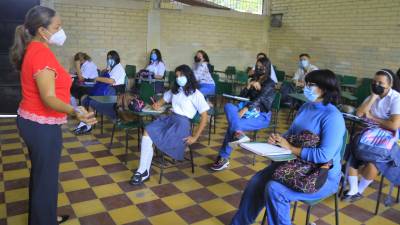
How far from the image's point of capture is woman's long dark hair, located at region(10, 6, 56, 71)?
2002 millimetres

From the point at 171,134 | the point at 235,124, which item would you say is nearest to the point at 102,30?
the point at 235,124

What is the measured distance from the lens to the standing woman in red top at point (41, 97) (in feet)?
6.47

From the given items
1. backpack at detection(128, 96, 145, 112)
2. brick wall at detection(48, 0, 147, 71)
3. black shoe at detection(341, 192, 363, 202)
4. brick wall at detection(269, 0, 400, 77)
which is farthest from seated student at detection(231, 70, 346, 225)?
brick wall at detection(48, 0, 147, 71)

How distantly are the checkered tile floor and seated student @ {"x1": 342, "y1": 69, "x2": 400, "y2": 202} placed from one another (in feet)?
0.57

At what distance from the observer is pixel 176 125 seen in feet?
11.4

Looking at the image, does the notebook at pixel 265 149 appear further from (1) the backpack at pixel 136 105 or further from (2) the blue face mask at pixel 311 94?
(1) the backpack at pixel 136 105

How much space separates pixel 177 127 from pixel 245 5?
7123 mm

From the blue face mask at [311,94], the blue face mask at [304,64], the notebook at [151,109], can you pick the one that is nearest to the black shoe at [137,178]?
the notebook at [151,109]

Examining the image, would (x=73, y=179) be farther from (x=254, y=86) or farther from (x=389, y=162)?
(x=389, y=162)

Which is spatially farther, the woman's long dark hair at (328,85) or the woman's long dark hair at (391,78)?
the woman's long dark hair at (391,78)

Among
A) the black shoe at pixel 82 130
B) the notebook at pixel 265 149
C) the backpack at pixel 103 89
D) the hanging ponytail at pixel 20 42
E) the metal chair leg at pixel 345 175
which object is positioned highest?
the hanging ponytail at pixel 20 42

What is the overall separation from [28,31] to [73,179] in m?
2.01

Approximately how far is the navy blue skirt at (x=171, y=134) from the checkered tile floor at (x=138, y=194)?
40cm

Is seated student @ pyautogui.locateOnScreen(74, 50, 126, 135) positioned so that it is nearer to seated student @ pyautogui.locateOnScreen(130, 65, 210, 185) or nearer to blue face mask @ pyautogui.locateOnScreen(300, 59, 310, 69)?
seated student @ pyautogui.locateOnScreen(130, 65, 210, 185)
